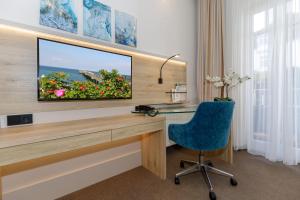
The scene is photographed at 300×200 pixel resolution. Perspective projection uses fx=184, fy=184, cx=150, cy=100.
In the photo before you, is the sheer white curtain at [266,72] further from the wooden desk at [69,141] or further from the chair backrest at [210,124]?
the wooden desk at [69,141]

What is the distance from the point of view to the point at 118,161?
7.38 feet

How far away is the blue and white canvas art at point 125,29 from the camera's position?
221 cm

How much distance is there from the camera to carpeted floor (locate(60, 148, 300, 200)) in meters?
1.74

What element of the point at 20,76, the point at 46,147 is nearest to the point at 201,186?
the point at 46,147

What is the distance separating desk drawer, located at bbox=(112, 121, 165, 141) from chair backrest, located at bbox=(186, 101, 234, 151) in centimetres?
34

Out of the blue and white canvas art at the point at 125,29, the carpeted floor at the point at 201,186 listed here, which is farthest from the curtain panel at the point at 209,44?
the blue and white canvas art at the point at 125,29

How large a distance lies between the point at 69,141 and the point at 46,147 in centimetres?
15

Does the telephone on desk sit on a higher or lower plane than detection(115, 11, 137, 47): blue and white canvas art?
lower

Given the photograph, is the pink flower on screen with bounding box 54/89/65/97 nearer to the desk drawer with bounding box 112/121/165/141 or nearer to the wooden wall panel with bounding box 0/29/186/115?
the wooden wall panel with bounding box 0/29/186/115

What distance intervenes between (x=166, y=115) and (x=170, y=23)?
5.39 ft

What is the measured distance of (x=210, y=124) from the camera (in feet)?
5.74

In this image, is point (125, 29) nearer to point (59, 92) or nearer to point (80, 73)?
point (80, 73)

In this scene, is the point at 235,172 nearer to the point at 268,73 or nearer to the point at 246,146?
the point at 246,146

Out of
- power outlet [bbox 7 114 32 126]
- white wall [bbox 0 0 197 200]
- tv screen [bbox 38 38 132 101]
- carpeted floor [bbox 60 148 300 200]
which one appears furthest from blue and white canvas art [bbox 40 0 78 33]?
carpeted floor [bbox 60 148 300 200]
